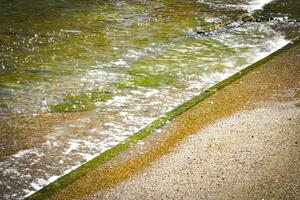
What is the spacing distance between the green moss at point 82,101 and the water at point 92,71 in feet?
0.04

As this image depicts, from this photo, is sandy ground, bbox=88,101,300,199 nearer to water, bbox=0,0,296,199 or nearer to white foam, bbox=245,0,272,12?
water, bbox=0,0,296,199

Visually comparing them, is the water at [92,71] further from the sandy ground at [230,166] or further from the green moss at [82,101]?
the sandy ground at [230,166]

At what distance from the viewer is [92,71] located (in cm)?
677

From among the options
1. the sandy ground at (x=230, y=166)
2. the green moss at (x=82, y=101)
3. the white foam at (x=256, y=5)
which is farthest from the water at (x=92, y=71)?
the sandy ground at (x=230, y=166)

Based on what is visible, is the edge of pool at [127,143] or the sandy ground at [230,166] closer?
the sandy ground at [230,166]

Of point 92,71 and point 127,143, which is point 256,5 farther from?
point 127,143

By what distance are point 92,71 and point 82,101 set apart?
4.40 feet

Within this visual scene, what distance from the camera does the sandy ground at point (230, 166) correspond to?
3383 millimetres

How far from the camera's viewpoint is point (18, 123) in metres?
4.81

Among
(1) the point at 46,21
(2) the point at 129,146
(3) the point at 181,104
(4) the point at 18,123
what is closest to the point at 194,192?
(2) the point at 129,146

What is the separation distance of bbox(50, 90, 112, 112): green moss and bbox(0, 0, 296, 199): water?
1 centimetres

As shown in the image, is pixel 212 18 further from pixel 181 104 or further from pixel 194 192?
pixel 194 192

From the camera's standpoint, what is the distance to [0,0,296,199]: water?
4.28 meters

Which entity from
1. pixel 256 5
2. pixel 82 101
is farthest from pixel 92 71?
pixel 256 5
